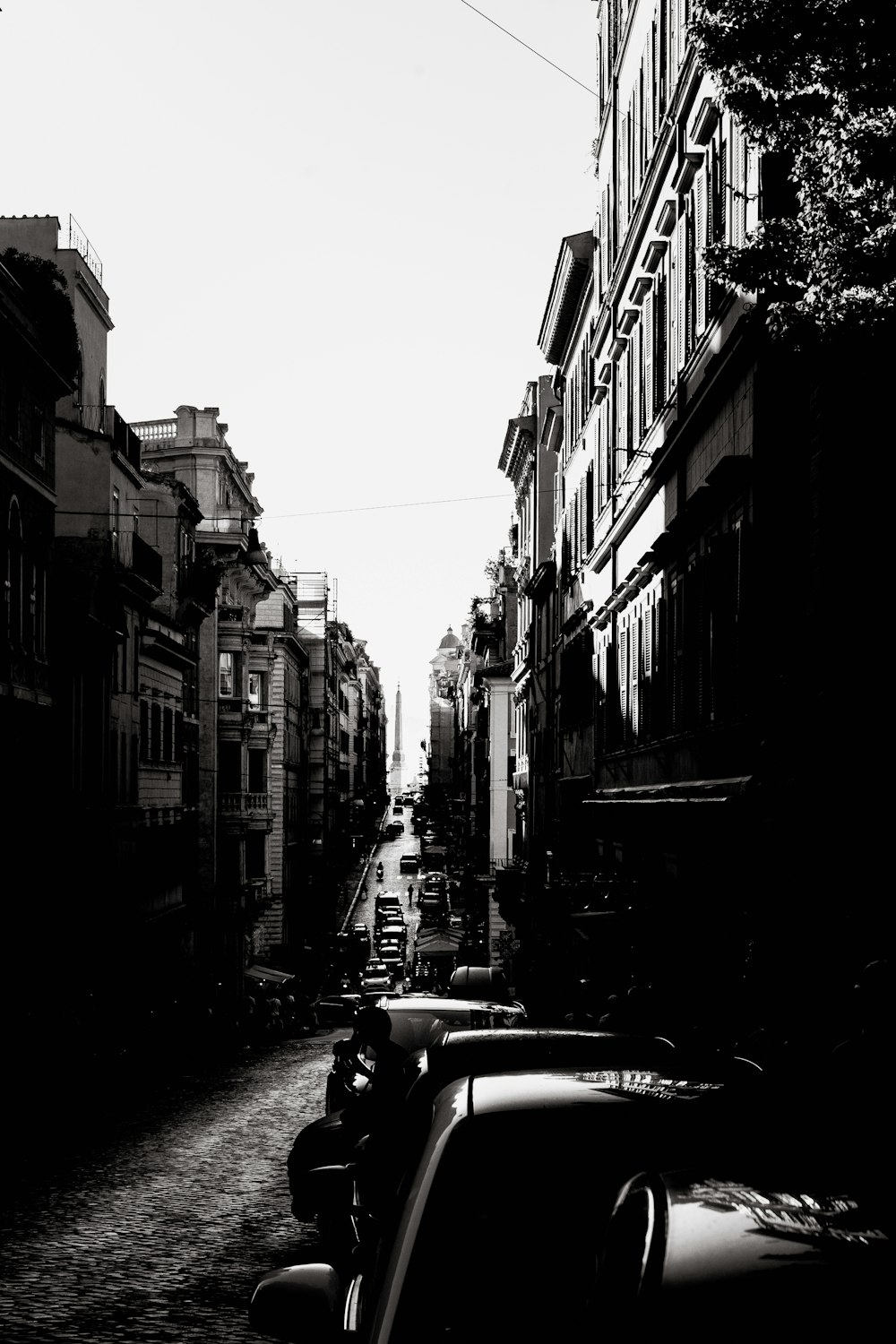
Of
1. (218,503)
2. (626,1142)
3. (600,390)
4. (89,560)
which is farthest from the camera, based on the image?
(218,503)

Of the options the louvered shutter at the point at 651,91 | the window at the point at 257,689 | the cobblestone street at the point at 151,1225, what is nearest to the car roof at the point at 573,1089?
the cobblestone street at the point at 151,1225

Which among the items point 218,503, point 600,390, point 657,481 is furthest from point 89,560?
point 218,503

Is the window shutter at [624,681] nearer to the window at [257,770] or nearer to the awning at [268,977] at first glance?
the awning at [268,977]

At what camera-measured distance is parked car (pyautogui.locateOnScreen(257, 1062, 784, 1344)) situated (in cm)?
390

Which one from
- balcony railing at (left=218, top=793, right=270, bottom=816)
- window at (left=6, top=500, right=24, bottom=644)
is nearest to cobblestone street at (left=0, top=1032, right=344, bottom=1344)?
window at (left=6, top=500, right=24, bottom=644)

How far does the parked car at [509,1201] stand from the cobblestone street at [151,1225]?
4405 mm

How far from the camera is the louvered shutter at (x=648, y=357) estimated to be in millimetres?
24094

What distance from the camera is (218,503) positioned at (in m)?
58.9

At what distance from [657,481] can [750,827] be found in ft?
28.5

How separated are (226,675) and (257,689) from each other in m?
3.45

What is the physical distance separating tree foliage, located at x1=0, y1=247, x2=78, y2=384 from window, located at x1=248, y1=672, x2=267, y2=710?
98.5ft

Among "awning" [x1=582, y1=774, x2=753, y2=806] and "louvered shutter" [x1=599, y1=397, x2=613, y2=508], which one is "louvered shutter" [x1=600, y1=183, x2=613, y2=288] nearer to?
"louvered shutter" [x1=599, y1=397, x2=613, y2=508]

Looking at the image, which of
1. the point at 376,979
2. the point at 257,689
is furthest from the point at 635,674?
the point at 257,689

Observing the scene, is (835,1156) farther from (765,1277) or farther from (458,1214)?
(458,1214)
